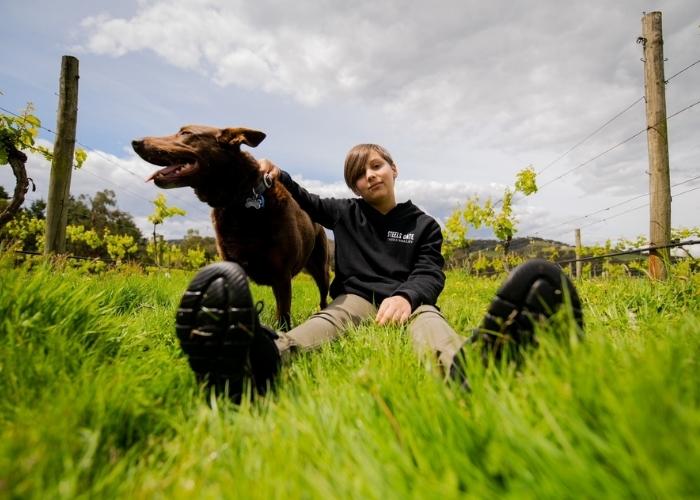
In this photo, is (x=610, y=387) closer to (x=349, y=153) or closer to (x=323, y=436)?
(x=323, y=436)

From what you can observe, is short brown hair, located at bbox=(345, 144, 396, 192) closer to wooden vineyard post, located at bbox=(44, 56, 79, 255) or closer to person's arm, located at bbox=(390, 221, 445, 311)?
person's arm, located at bbox=(390, 221, 445, 311)

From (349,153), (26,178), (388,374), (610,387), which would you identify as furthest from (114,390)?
(26,178)

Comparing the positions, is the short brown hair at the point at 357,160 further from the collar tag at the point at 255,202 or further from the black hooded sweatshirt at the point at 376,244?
the collar tag at the point at 255,202

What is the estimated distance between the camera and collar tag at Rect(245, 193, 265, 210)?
3389 mm

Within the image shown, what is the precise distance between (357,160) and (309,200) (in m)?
0.60

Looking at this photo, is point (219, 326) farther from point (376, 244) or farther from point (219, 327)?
point (376, 244)

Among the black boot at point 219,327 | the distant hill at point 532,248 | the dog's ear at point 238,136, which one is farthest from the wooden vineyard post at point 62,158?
the distant hill at point 532,248

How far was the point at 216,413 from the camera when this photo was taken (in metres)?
1.23

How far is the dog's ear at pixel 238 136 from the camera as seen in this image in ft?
11.7

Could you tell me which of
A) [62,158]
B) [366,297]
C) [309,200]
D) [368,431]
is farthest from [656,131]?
[62,158]

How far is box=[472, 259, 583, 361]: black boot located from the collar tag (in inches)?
99.7

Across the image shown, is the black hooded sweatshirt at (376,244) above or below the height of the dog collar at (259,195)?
below

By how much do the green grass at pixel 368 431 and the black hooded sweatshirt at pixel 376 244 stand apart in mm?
1648

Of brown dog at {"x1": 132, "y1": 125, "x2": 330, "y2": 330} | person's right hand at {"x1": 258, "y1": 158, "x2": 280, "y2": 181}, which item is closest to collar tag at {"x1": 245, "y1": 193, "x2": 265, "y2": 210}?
brown dog at {"x1": 132, "y1": 125, "x2": 330, "y2": 330}
